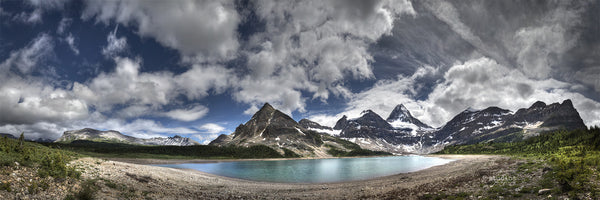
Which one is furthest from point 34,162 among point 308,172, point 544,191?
point 308,172

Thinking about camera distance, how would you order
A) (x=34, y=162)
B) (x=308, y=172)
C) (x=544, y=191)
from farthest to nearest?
(x=308, y=172) < (x=34, y=162) < (x=544, y=191)

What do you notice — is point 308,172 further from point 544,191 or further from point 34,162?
point 34,162

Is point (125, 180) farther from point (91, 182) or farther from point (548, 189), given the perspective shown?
point (548, 189)

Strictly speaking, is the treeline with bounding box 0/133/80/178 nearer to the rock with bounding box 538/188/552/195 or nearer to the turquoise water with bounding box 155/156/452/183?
the turquoise water with bounding box 155/156/452/183

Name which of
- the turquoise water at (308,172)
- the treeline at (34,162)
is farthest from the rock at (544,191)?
the treeline at (34,162)

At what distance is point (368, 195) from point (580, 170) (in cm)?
2082

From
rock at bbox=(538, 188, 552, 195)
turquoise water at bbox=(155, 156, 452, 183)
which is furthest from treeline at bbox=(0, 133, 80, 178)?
rock at bbox=(538, 188, 552, 195)

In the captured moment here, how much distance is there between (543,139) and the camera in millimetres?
119188

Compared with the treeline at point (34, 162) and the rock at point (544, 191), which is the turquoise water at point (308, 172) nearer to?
the rock at point (544, 191)

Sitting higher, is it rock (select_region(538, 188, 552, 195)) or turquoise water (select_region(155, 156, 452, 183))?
rock (select_region(538, 188, 552, 195))

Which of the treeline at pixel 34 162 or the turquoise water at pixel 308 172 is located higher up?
the treeline at pixel 34 162

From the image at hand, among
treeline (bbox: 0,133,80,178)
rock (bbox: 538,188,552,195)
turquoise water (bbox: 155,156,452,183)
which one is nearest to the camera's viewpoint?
rock (bbox: 538,188,552,195)

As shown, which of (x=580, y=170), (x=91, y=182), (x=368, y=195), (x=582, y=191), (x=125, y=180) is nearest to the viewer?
(x=582, y=191)

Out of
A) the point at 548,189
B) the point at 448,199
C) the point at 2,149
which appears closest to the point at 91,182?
the point at 2,149
